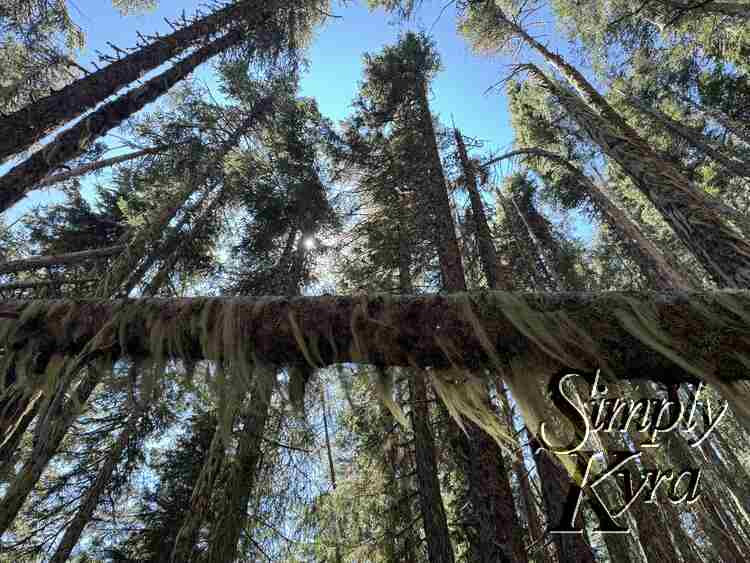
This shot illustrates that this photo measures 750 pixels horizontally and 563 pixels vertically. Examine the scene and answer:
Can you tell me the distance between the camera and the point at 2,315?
1.66 meters

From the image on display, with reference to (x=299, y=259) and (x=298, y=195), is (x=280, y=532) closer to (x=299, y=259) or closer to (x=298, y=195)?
(x=299, y=259)

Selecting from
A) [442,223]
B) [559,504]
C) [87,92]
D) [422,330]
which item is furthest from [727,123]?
[87,92]

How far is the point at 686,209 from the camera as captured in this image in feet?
11.6

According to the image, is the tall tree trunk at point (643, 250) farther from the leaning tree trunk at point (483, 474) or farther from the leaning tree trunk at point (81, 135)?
the leaning tree trunk at point (81, 135)

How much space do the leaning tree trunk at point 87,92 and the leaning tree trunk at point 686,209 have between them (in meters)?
6.58

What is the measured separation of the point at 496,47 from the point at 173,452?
13.7 m

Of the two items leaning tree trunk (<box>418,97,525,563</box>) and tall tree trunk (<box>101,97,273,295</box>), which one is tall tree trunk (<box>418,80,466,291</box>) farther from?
tall tree trunk (<box>101,97,273,295</box>)

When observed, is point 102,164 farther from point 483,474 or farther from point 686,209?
point 686,209

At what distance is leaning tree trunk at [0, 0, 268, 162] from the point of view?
4137 millimetres

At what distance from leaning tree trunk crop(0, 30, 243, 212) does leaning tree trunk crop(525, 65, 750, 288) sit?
663cm

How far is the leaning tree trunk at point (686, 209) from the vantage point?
3.06 m

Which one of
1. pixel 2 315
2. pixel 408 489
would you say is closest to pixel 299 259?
pixel 408 489

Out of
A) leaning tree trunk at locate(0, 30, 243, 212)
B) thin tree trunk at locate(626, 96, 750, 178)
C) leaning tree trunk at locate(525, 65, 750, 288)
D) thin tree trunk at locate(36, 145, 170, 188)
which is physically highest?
thin tree trunk at locate(626, 96, 750, 178)

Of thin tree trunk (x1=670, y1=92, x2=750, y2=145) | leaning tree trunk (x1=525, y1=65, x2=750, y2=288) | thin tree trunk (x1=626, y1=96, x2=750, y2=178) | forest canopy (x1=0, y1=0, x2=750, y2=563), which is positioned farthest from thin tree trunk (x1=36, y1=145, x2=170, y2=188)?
thin tree trunk (x1=670, y1=92, x2=750, y2=145)
